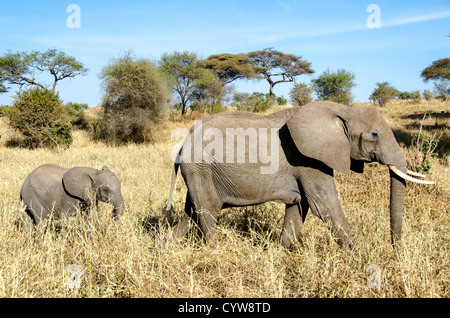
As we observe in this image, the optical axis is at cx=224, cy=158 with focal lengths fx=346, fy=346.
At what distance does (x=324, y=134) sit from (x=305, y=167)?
392 mm

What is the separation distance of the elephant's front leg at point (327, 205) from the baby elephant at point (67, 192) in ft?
8.59

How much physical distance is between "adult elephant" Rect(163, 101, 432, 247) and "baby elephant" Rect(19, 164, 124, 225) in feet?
4.54

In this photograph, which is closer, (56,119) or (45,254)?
(45,254)

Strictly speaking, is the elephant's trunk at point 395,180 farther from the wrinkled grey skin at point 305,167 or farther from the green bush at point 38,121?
the green bush at point 38,121

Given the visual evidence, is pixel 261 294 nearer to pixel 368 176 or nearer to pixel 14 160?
pixel 368 176

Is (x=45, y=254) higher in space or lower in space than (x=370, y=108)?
lower

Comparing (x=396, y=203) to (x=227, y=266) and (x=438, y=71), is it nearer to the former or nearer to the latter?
(x=227, y=266)

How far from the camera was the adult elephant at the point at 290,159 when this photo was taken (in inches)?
134

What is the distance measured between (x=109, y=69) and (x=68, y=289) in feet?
55.8

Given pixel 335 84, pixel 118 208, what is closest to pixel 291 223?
pixel 118 208

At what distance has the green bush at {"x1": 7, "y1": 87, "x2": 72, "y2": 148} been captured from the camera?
16281mm

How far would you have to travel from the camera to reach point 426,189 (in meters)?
5.70

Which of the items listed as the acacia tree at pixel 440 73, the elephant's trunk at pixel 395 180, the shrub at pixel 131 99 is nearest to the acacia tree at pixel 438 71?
the acacia tree at pixel 440 73
